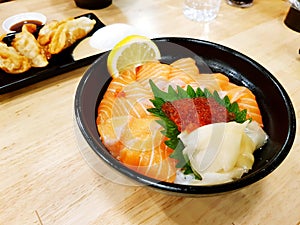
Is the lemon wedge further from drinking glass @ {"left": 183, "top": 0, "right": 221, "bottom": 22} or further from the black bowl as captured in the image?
drinking glass @ {"left": 183, "top": 0, "right": 221, "bottom": 22}

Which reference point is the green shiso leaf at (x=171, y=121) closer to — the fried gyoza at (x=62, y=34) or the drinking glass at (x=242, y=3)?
the fried gyoza at (x=62, y=34)

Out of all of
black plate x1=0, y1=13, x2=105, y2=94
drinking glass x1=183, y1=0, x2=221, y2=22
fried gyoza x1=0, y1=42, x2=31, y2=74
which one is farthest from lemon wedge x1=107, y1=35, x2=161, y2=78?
drinking glass x1=183, y1=0, x2=221, y2=22

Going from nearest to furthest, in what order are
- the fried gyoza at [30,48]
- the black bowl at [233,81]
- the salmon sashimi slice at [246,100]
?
the black bowl at [233,81], the salmon sashimi slice at [246,100], the fried gyoza at [30,48]

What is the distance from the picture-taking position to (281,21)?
4.50 ft

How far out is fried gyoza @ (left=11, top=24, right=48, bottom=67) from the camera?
3.30 feet

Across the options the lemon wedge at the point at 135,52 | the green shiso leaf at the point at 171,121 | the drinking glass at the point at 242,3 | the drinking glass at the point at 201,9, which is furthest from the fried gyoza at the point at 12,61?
the drinking glass at the point at 242,3

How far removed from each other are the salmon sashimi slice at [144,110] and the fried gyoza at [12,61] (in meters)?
0.36

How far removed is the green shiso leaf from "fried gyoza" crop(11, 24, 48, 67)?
1.40 ft

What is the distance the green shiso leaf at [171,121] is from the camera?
64cm

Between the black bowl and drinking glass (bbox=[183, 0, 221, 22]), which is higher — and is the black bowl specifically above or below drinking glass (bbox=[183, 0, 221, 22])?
above

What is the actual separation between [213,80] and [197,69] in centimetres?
7

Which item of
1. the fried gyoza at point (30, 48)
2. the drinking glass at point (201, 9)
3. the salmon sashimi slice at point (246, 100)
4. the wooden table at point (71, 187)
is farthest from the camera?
the drinking glass at point (201, 9)

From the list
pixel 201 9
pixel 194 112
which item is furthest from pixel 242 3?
pixel 194 112

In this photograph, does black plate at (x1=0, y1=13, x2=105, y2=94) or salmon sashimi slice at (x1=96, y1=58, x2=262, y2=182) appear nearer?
salmon sashimi slice at (x1=96, y1=58, x2=262, y2=182)
